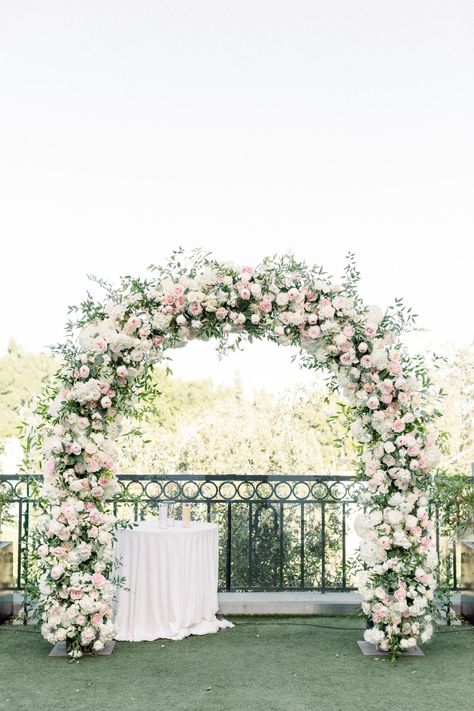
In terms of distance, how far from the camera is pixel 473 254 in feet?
69.4

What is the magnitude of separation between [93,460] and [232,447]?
335 inches

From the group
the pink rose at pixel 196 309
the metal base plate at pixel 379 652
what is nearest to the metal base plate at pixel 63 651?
the metal base plate at pixel 379 652

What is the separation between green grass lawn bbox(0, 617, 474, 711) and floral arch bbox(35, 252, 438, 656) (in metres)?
0.28

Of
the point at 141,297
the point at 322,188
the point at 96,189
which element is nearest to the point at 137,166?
the point at 96,189

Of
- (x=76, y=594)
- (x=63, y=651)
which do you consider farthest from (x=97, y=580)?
(x=63, y=651)

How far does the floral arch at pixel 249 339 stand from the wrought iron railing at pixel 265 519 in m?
0.43

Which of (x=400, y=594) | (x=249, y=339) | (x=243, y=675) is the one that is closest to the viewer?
(x=243, y=675)

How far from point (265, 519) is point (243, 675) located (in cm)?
295

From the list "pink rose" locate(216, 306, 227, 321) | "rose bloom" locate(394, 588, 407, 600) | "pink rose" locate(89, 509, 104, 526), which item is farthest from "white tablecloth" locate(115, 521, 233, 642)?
"pink rose" locate(216, 306, 227, 321)

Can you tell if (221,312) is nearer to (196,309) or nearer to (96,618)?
(196,309)

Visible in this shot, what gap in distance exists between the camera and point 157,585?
6.22 m

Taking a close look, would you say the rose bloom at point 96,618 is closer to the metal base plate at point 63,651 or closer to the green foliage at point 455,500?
the metal base plate at point 63,651

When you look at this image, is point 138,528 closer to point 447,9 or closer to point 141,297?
point 141,297

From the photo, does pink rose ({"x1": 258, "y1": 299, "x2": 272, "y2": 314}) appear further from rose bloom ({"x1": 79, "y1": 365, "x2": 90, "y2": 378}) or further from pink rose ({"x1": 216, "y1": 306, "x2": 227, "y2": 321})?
rose bloom ({"x1": 79, "y1": 365, "x2": 90, "y2": 378})
